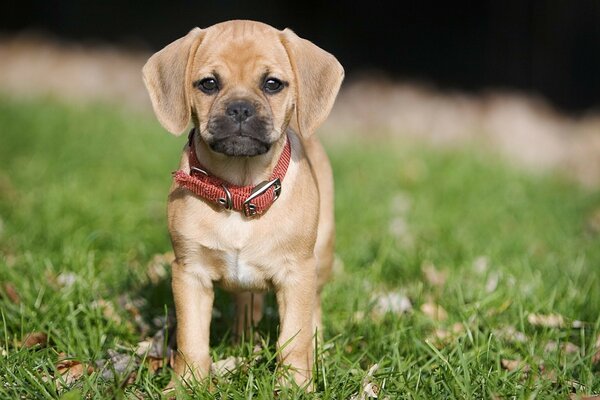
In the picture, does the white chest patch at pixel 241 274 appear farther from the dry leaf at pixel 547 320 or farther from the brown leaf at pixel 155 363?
the dry leaf at pixel 547 320

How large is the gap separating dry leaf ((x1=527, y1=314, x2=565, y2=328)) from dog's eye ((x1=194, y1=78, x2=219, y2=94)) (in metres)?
1.80

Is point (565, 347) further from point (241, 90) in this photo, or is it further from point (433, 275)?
point (241, 90)

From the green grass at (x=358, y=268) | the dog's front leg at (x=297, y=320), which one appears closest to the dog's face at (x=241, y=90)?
the dog's front leg at (x=297, y=320)

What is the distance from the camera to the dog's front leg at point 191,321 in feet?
9.69

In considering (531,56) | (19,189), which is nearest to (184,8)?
(531,56)

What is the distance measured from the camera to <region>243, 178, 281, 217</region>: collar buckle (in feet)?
9.62

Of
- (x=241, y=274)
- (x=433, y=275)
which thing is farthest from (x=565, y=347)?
(x=241, y=274)

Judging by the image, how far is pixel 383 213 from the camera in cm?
559

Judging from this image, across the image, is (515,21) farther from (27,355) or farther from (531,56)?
(27,355)

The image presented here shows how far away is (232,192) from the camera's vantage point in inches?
116

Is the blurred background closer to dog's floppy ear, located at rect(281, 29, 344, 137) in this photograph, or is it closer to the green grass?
the green grass

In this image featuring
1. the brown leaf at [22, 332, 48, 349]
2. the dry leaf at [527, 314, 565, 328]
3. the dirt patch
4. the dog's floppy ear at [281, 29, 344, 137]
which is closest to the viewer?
the dog's floppy ear at [281, 29, 344, 137]

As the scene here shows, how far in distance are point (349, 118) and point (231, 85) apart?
23.1ft

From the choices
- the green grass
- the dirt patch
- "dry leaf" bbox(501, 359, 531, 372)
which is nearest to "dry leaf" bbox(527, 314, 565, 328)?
the green grass
